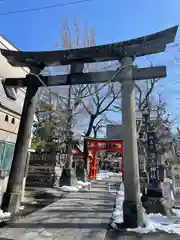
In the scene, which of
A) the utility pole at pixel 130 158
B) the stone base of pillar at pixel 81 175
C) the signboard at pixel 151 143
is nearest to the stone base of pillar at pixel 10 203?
the utility pole at pixel 130 158

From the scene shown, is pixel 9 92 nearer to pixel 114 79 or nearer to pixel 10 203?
pixel 10 203

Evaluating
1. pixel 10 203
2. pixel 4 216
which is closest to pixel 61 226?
pixel 4 216

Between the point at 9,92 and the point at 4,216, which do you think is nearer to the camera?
the point at 4,216

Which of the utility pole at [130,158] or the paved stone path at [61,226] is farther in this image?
the utility pole at [130,158]

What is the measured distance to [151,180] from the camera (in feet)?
30.3

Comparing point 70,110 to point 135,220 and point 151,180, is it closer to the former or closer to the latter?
point 151,180

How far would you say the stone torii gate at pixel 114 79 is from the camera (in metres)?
5.96

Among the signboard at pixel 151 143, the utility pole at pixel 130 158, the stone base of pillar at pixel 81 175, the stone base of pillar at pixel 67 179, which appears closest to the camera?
the utility pole at pixel 130 158

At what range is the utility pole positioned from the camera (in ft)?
18.6

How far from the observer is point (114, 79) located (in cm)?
682

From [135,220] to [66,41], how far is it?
56.7ft

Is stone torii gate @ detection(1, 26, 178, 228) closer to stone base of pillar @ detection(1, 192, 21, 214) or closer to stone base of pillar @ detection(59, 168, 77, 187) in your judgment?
stone base of pillar @ detection(1, 192, 21, 214)

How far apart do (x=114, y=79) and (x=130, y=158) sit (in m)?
2.54

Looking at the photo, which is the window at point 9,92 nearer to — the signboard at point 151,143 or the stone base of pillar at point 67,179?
the signboard at point 151,143
